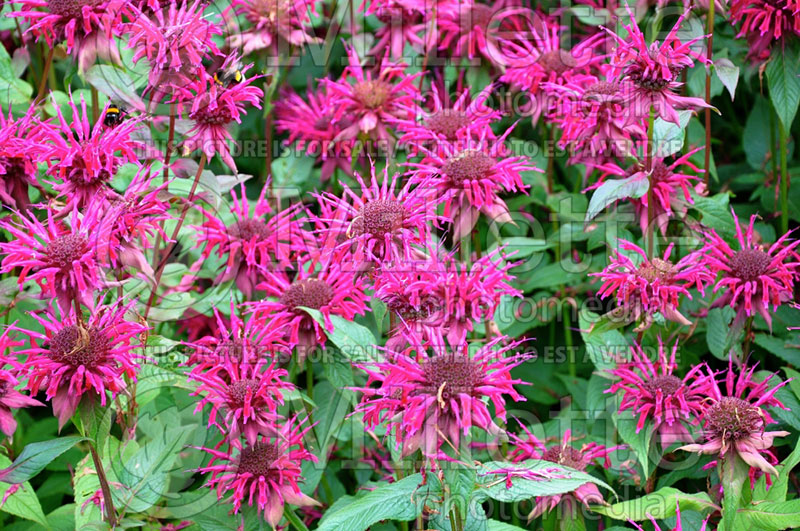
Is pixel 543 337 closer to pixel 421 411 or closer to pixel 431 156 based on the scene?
pixel 431 156

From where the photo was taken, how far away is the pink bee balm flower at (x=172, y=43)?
140 cm

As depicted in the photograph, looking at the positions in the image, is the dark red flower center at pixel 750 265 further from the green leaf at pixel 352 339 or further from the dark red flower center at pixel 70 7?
the dark red flower center at pixel 70 7

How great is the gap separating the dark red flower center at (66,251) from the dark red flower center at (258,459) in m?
0.38

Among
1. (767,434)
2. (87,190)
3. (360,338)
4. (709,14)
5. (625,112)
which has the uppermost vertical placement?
(709,14)

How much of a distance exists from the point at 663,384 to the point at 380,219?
1.78 feet

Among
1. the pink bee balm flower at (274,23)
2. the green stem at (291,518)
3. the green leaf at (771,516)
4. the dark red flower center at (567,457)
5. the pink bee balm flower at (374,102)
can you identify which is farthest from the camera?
the pink bee balm flower at (274,23)

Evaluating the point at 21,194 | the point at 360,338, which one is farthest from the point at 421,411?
the point at 21,194

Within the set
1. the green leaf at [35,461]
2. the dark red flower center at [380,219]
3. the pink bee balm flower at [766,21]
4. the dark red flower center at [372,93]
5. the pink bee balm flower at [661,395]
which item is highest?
the pink bee balm flower at [766,21]

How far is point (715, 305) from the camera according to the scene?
5.10ft

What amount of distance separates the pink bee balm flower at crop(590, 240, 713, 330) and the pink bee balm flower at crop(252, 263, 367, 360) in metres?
0.42

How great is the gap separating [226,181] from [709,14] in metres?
0.97

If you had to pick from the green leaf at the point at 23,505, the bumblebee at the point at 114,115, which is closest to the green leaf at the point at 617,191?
the bumblebee at the point at 114,115

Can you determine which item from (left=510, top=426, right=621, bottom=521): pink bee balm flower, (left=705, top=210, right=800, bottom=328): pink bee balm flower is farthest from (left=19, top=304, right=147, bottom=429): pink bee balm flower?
(left=705, top=210, right=800, bottom=328): pink bee balm flower

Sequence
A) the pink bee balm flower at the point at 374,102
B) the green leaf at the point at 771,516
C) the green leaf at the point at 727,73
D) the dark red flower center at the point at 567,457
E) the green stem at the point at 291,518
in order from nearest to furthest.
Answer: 1. the green leaf at the point at 771,516
2. the green stem at the point at 291,518
3. the dark red flower center at the point at 567,457
4. the green leaf at the point at 727,73
5. the pink bee balm flower at the point at 374,102
